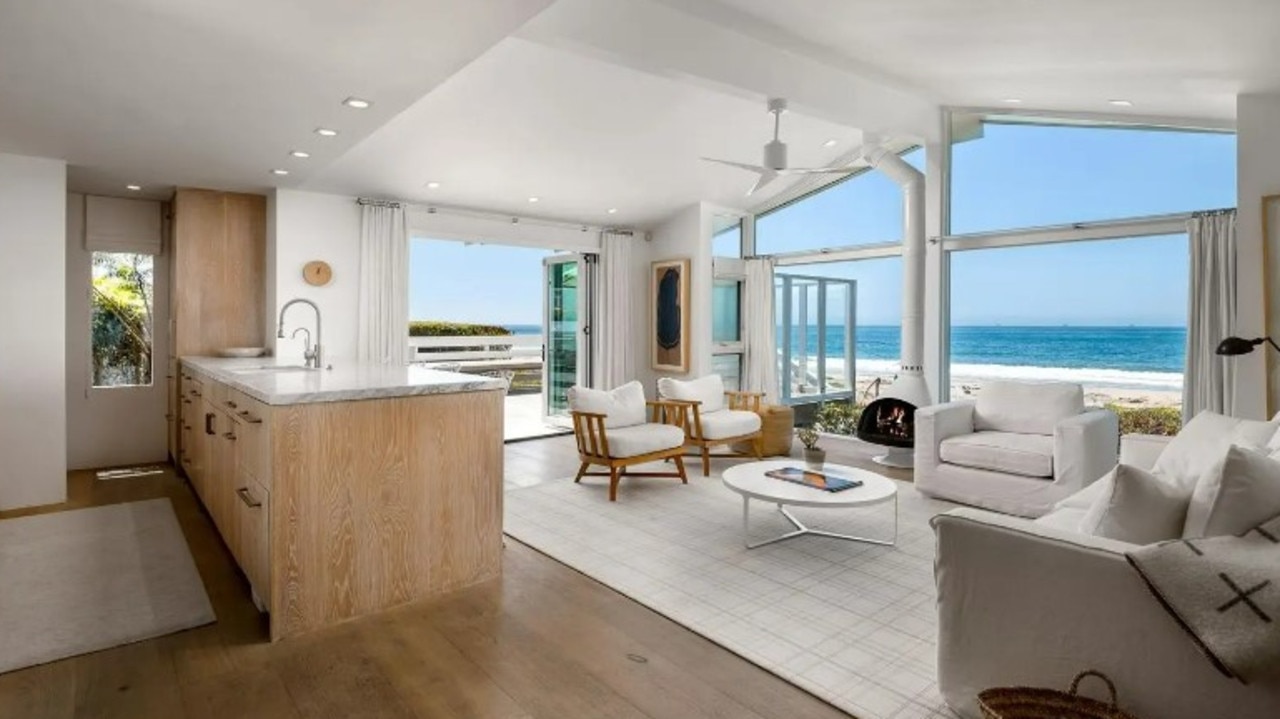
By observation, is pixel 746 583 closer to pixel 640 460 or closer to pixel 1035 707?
pixel 1035 707

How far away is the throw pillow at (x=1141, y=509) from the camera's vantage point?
1817 millimetres

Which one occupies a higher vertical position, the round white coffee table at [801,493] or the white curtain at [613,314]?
the white curtain at [613,314]

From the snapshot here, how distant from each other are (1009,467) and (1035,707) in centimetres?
288

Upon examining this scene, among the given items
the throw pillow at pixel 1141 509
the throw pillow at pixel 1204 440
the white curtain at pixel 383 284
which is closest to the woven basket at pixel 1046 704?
the throw pillow at pixel 1141 509

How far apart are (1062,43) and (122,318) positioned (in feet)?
23.6

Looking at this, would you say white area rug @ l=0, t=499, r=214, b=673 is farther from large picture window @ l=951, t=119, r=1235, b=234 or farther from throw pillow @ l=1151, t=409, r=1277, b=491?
large picture window @ l=951, t=119, r=1235, b=234

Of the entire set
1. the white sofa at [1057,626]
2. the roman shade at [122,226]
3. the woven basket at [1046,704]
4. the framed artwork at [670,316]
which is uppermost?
the roman shade at [122,226]

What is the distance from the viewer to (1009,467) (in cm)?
423

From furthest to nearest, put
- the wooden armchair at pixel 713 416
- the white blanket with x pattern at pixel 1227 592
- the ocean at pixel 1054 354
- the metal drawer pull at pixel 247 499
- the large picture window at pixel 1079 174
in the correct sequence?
the ocean at pixel 1054 354
the wooden armchair at pixel 713 416
the large picture window at pixel 1079 174
the metal drawer pull at pixel 247 499
the white blanket with x pattern at pixel 1227 592

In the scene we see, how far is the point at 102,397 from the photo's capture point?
220 inches

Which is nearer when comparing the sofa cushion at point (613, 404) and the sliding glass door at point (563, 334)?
the sofa cushion at point (613, 404)

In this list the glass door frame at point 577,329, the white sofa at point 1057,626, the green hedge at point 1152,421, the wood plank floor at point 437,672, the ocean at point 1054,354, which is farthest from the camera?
the glass door frame at point 577,329

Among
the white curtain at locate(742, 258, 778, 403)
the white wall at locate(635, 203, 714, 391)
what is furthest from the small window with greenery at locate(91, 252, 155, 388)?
the white curtain at locate(742, 258, 778, 403)

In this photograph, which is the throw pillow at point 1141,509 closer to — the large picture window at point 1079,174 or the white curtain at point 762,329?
the large picture window at point 1079,174
